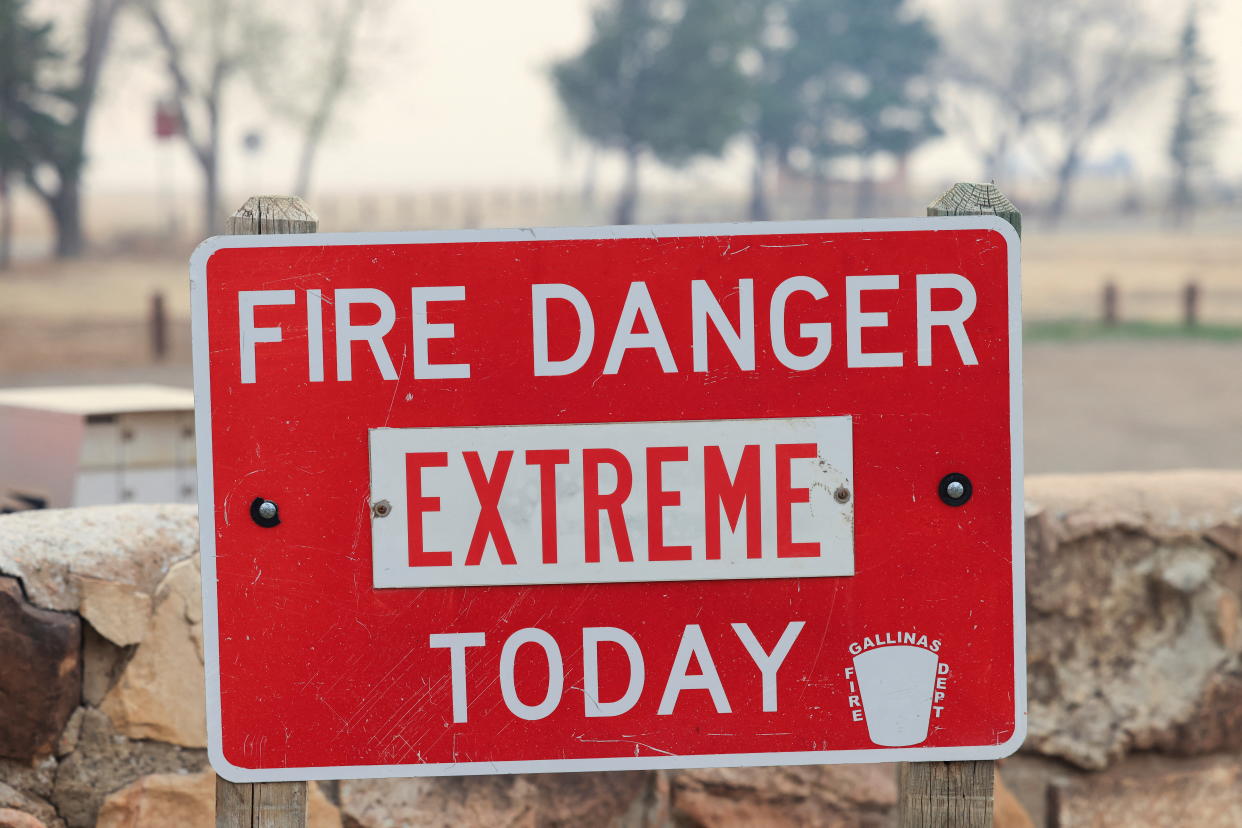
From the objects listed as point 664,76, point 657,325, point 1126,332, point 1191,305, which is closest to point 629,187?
point 664,76

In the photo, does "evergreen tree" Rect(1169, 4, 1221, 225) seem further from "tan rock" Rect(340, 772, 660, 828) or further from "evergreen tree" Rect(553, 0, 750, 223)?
"tan rock" Rect(340, 772, 660, 828)

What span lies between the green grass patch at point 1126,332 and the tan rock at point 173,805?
20150 mm

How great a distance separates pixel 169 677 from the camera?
225 centimetres

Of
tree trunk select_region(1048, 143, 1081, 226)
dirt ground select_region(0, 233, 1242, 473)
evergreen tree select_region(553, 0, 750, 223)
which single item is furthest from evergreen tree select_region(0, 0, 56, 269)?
tree trunk select_region(1048, 143, 1081, 226)

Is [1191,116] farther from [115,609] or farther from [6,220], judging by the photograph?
[115,609]

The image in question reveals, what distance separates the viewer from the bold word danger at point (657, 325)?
178 centimetres

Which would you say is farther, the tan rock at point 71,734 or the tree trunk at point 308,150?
the tree trunk at point 308,150

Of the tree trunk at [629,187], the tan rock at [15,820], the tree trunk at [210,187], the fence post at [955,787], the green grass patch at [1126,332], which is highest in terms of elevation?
the tree trunk at [629,187]

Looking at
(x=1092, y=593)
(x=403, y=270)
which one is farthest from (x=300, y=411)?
(x=1092, y=593)

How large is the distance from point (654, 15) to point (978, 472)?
43489 millimetres

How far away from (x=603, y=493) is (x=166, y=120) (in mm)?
35042

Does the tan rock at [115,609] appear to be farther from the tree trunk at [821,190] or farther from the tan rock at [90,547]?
the tree trunk at [821,190]

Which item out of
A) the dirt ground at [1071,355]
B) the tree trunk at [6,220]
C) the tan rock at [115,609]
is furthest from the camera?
the tree trunk at [6,220]

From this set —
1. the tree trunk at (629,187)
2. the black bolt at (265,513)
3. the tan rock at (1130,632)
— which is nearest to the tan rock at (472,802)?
the black bolt at (265,513)
